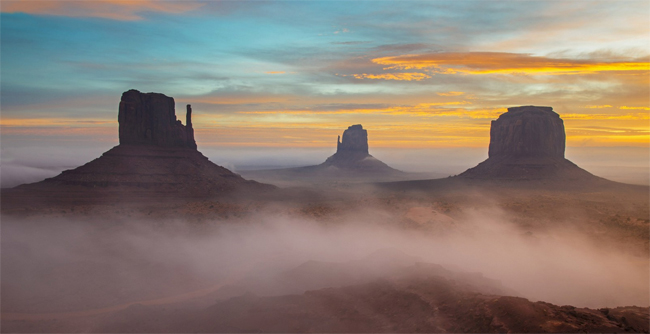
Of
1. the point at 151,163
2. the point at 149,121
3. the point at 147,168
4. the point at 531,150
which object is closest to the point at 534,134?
the point at 531,150

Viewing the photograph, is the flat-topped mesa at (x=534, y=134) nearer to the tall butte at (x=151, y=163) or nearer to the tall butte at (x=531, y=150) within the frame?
the tall butte at (x=531, y=150)

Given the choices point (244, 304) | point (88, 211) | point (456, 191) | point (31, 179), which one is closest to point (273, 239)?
point (244, 304)

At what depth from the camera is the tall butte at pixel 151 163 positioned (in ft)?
324

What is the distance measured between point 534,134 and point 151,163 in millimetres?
129041

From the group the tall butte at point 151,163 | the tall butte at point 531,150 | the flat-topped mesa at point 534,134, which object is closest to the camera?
the tall butte at point 151,163

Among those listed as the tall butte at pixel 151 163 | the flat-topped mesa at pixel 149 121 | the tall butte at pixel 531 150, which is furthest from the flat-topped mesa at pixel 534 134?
the flat-topped mesa at pixel 149 121

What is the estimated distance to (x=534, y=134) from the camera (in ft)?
464

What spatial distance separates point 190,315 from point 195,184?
7188 cm

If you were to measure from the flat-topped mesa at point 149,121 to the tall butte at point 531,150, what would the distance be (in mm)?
107384

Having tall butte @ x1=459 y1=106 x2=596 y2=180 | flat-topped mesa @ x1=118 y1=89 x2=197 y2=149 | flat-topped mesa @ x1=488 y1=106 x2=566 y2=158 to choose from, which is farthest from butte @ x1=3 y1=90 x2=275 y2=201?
flat-topped mesa @ x1=488 y1=106 x2=566 y2=158

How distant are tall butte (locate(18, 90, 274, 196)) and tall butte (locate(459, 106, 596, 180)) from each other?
87.8m

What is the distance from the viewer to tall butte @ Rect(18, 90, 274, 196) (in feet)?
324

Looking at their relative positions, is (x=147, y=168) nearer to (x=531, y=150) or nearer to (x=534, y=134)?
(x=531, y=150)

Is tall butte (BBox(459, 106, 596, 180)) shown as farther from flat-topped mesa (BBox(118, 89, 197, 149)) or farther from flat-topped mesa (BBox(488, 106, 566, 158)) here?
flat-topped mesa (BBox(118, 89, 197, 149))
